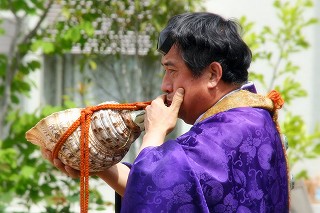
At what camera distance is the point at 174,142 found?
8.95 feet

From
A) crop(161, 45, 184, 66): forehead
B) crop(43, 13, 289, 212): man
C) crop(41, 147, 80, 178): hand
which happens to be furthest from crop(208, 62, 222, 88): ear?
crop(41, 147, 80, 178): hand

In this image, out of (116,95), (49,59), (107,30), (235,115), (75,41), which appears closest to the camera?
(235,115)

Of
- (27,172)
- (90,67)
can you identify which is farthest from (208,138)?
(90,67)

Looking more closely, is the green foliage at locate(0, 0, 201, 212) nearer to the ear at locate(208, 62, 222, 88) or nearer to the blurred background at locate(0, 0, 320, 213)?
the blurred background at locate(0, 0, 320, 213)

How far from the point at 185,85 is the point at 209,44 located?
16 cm

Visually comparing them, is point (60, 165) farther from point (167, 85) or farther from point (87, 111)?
point (167, 85)

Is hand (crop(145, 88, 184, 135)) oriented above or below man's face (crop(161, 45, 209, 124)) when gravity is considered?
below

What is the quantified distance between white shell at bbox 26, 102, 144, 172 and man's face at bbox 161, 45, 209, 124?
0.49 ft

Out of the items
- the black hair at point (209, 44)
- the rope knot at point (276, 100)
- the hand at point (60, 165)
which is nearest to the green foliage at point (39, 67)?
the hand at point (60, 165)

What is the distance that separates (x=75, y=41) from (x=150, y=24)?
3.34ft

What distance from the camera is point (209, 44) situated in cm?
279

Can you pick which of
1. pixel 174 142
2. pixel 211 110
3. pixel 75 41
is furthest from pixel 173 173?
pixel 75 41

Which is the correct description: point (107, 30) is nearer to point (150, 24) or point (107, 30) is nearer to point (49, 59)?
point (150, 24)

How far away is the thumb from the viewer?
9.21ft
